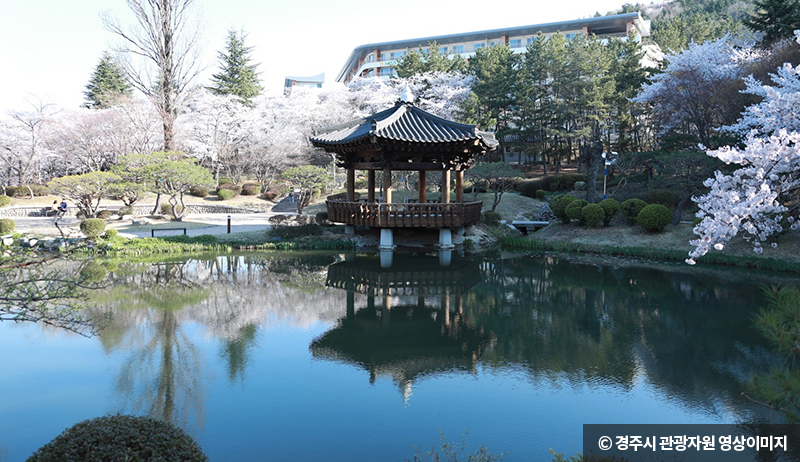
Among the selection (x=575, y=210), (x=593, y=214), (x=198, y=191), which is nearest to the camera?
(x=593, y=214)

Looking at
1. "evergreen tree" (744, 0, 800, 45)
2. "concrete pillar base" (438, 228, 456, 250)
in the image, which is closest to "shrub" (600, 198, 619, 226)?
"concrete pillar base" (438, 228, 456, 250)

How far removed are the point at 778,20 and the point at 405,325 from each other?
22.6 metres

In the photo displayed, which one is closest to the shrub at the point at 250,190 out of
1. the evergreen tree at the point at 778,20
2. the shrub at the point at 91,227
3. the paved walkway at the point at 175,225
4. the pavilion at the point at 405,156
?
the paved walkway at the point at 175,225

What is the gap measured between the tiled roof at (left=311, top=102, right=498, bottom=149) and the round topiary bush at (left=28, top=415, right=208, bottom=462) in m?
12.4

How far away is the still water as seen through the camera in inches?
223

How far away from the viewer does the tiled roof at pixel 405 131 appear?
16219 mm

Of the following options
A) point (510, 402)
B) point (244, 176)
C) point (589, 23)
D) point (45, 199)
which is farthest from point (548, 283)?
point (589, 23)

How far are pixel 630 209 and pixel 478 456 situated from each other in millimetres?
15963

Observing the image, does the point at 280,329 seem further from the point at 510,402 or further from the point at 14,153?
the point at 14,153

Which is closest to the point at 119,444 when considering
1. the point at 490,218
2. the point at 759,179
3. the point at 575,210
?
the point at 759,179

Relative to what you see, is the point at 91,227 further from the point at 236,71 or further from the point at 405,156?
the point at 236,71

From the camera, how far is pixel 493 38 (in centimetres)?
5422

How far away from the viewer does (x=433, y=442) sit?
17.6ft

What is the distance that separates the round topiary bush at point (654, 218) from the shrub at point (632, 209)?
0.79 metres
